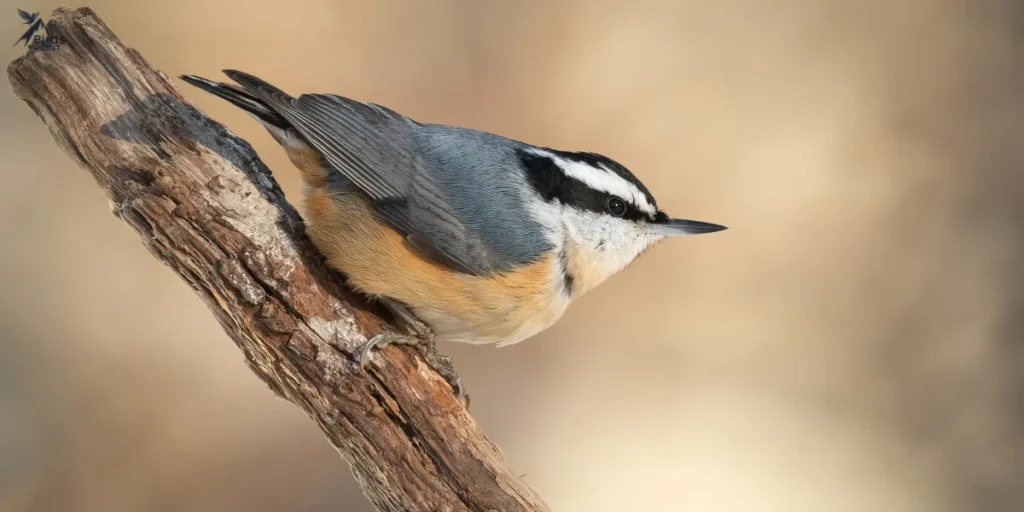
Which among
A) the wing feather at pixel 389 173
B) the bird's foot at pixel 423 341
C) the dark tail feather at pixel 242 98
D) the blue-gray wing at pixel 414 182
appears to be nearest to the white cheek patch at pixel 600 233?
the blue-gray wing at pixel 414 182

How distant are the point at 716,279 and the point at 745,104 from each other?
33.7 inches

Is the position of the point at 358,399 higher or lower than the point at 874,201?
lower

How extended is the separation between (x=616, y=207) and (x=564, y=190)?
0.16 metres

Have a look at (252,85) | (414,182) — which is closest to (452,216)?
(414,182)

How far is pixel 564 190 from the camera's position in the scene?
257 centimetres

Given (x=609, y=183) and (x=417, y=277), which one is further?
(x=609, y=183)

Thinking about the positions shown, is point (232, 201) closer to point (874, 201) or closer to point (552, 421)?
point (552, 421)

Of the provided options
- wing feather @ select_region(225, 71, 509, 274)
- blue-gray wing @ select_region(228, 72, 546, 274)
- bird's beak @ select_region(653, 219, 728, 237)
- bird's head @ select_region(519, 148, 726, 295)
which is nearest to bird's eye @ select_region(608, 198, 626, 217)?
bird's head @ select_region(519, 148, 726, 295)

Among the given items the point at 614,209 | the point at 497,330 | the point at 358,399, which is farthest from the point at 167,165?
the point at 614,209

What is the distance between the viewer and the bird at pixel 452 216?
2355mm

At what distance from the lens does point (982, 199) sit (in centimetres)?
394

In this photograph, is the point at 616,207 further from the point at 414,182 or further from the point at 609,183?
the point at 414,182

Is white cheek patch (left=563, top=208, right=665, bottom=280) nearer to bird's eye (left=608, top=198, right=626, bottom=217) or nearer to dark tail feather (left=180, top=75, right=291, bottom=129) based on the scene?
bird's eye (left=608, top=198, right=626, bottom=217)

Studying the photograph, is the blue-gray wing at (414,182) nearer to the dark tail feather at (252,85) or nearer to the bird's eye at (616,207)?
the dark tail feather at (252,85)
